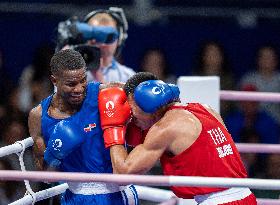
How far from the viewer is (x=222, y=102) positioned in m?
6.20

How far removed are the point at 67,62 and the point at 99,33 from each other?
1.85 metres

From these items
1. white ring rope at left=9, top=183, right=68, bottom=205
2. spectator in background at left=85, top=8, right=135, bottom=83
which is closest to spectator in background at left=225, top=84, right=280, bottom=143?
spectator in background at left=85, top=8, right=135, bottom=83

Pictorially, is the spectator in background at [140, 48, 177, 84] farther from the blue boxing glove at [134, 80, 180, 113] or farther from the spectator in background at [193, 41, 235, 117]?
the blue boxing glove at [134, 80, 180, 113]

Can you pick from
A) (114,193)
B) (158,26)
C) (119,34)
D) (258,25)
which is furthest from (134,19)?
(114,193)

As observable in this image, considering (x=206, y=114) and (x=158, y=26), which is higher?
(x=158, y=26)

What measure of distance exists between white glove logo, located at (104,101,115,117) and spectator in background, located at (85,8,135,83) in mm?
1999

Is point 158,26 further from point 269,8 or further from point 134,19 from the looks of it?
point 269,8

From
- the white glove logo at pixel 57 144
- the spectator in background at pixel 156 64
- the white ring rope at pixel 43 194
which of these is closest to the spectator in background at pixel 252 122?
the spectator in background at pixel 156 64

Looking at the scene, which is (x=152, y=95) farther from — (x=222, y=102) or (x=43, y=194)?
(x=222, y=102)

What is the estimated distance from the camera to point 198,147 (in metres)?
3.38

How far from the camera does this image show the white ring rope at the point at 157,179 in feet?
9.39

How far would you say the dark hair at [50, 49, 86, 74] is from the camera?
3500mm

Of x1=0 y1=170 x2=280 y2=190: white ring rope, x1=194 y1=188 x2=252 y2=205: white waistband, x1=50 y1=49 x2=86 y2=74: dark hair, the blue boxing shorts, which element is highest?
x1=50 y1=49 x2=86 y2=74: dark hair

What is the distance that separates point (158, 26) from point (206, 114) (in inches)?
148
